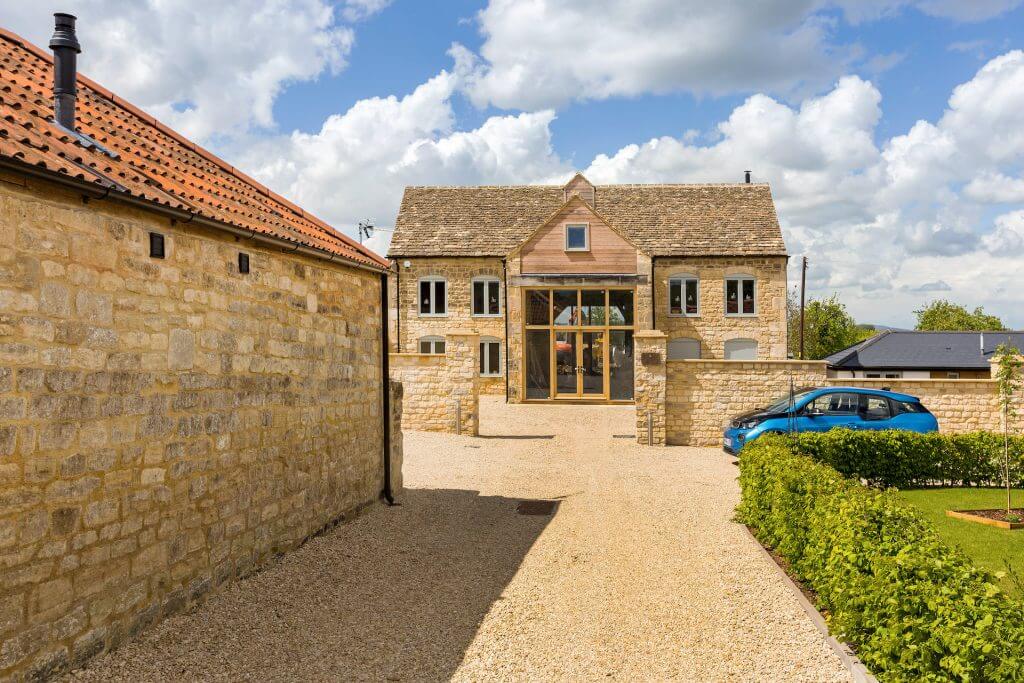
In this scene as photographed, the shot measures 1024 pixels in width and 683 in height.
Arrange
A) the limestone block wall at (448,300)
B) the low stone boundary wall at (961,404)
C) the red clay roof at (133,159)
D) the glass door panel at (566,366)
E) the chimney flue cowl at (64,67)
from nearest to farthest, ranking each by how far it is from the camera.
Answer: the red clay roof at (133,159) → the chimney flue cowl at (64,67) → the low stone boundary wall at (961,404) → the glass door panel at (566,366) → the limestone block wall at (448,300)

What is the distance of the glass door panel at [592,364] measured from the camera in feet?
88.8

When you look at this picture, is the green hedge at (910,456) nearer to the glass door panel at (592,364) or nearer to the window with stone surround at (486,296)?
the glass door panel at (592,364)

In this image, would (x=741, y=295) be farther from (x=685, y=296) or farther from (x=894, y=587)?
(x=894, y=587)

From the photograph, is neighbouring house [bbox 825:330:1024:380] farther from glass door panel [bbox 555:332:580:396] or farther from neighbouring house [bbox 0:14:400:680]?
neighbouring house [bbox 0:14:400:680]

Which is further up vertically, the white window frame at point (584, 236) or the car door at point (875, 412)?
the white window frame at point (584, 236)

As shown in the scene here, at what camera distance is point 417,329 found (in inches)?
1160

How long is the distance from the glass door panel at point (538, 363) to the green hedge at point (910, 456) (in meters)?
14.5

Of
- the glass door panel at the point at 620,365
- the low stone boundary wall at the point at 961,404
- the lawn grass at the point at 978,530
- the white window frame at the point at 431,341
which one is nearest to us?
Result: the lawn grass at the point at 978,530

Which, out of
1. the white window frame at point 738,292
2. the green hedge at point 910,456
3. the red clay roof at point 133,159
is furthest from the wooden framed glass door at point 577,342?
the red clay roof at point 133,159

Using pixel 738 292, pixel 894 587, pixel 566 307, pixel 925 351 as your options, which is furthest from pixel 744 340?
pixel 894 587

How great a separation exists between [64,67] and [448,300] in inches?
901

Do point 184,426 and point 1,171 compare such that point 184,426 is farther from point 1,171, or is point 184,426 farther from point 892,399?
point 892,399

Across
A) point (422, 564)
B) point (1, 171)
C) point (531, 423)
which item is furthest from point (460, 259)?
point (1, 171)

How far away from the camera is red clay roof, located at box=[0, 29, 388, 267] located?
5340mm
